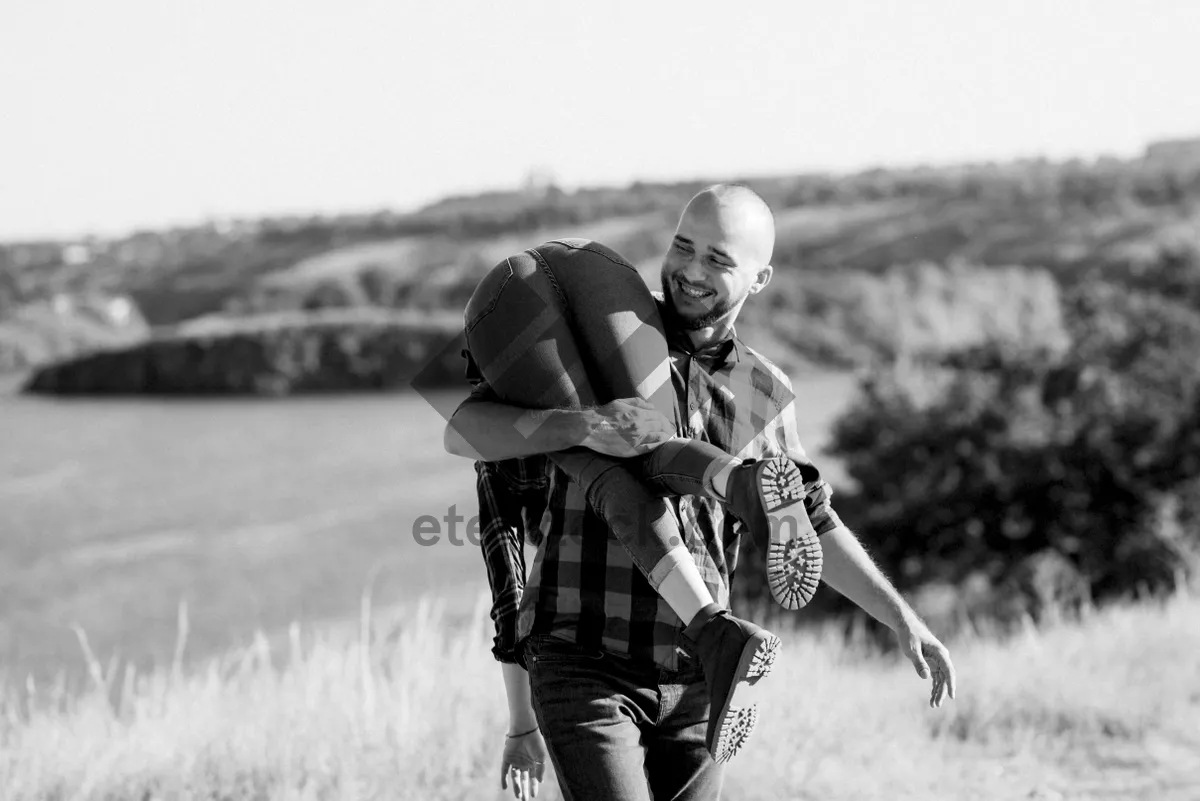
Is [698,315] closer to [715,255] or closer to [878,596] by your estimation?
[715,255]

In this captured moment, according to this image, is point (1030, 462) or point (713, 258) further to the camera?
point (1030, 462)

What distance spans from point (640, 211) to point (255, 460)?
29004 mm

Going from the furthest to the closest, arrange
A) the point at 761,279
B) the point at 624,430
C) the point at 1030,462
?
the point at 1030,462, the point at 761,279, the point at 624,430

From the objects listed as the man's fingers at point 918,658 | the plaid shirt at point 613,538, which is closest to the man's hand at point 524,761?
the plaid shirt at point 613,538

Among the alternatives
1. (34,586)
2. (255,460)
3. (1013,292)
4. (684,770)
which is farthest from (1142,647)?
(255,460)

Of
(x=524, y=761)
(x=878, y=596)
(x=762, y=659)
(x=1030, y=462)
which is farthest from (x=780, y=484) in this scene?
(x=1030, y=462)

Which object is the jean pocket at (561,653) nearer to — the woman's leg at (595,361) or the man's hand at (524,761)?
the woman's leg at (595,361)

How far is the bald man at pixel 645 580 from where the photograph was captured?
2.20 meters

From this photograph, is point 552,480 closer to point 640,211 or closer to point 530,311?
point 530,311

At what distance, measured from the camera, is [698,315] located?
2291 mm

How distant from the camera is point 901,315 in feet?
181

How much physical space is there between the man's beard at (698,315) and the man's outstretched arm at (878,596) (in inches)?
18.0

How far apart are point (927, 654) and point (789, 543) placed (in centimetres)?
48

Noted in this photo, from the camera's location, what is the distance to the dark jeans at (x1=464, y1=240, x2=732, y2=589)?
2.17 m
